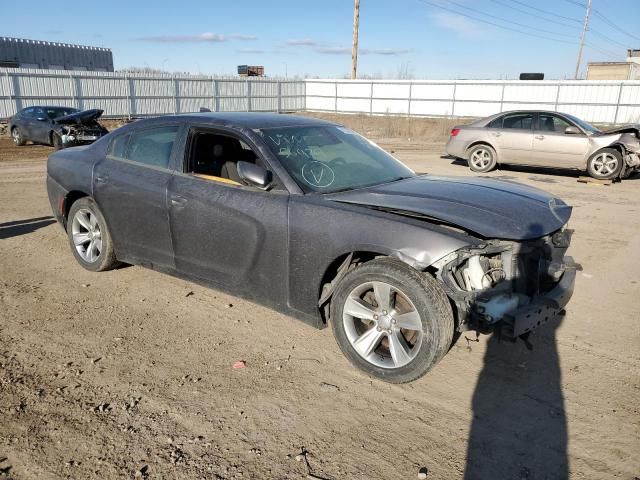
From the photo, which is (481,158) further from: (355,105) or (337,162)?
(355,105)

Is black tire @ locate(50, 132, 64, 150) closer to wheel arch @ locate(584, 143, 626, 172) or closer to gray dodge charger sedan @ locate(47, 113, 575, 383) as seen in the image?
gray dodge charger sedan @ locate(47, 113, 575, 383)

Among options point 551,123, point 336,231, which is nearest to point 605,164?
point 551,123

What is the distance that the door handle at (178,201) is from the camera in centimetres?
429

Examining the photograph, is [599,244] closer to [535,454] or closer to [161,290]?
[535,454]

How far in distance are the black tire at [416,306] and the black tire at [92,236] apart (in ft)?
9.16

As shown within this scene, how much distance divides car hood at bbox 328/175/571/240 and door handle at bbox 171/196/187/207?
130cm

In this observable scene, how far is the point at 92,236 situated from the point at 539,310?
4231mm

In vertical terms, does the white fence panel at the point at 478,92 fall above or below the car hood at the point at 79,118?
above

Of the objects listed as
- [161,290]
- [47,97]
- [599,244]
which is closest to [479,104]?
[47,97]

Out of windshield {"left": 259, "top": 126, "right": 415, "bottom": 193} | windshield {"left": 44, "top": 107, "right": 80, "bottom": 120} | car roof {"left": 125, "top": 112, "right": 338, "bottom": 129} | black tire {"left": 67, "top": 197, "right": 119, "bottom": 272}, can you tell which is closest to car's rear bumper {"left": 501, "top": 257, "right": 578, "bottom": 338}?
windshield {"left": 259, "top": 126, "right": 415, "bottom": 193}

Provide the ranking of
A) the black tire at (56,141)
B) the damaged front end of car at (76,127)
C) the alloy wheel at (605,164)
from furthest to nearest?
1. the black tire at (56,141)
2. the damaged front end of car at (76,127)
3. the alloy wheel at (605,164)

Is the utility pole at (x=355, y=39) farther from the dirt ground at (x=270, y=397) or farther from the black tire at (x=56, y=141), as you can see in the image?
the dirt ground at (x=270, y=397)

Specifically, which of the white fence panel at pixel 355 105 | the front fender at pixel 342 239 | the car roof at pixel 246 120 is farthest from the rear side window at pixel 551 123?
the white fence panel at pixel 355 105

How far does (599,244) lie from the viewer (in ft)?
22.4
